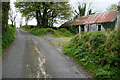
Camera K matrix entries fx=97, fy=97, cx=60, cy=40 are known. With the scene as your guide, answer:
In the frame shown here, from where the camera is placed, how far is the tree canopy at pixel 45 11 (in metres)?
24.5

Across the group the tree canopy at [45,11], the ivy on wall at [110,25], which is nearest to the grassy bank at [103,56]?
the ivy on wall at [110,25]

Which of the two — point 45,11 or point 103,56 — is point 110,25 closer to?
point 103,56

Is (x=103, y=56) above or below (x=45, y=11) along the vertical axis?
below

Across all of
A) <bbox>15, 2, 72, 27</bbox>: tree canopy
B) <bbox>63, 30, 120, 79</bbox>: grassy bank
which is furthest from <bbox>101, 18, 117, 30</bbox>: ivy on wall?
<bbox>63, 30, 120, 79</bbox>: grassy bank

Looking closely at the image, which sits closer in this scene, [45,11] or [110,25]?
[110,25]

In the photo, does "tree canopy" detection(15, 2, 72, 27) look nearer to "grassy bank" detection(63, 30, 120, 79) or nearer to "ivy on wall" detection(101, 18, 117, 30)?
"ivy on wall" detection(101, 18, 117, 30)

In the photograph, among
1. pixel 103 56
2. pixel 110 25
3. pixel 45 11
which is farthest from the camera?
pixel 45 11

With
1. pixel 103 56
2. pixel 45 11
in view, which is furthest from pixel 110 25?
pixel 45 11

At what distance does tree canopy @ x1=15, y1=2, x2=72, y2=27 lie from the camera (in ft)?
80.5

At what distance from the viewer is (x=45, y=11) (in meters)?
26.5

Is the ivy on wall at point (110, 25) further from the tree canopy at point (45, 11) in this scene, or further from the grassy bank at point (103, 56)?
the grassy bank at point (103, 56)

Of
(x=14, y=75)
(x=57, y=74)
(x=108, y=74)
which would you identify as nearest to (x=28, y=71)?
(x=14, y=75)

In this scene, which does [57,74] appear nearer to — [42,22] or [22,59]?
[22,59]

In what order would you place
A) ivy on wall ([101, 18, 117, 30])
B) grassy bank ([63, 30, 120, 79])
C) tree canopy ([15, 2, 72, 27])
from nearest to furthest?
1. grassy bank ([63, 30, 120, 79])
2. ivy on wall ([101, 18, 117, 30])
3. tree canopy ([15, 2, 72, 27])
